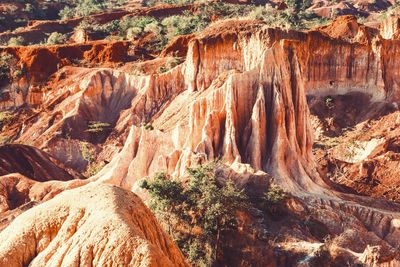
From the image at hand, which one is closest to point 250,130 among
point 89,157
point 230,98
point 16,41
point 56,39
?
point 230,98

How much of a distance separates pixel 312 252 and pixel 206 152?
38.0 ft

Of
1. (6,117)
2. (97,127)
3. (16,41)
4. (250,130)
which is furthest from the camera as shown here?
(16,41)

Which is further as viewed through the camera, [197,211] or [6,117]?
[6,117]

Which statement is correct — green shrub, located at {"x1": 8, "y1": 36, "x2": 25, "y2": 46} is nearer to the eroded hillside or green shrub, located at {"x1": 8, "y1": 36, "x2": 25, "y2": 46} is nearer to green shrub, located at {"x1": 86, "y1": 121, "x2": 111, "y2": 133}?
the eroded hillside

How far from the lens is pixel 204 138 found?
4138 centimetres

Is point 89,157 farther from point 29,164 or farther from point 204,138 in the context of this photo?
point 204,138

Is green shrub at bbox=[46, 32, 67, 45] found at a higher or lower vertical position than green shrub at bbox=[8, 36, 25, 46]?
higher

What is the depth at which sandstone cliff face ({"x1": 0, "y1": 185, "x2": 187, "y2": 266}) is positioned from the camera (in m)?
16.0

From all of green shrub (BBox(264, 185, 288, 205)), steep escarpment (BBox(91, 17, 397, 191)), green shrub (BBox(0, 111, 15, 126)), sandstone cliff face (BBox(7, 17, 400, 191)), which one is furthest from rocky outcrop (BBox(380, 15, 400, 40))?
green shrub (BBox(264, 185, 288, 205))

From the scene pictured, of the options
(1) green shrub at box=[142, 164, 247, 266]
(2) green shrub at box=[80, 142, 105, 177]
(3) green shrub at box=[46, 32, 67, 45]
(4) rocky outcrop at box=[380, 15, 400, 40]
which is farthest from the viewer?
(3) green shrub at box=[46, 32, 67, 45]

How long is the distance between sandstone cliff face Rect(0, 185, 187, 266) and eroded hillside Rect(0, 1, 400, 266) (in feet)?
0.11

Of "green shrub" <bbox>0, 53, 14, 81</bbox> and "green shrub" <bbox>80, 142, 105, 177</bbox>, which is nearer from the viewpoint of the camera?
"green shrub" <bbox>80, 142, 105, 177</bbox>

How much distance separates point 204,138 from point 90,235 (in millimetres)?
25176

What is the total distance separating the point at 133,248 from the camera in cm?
1595
